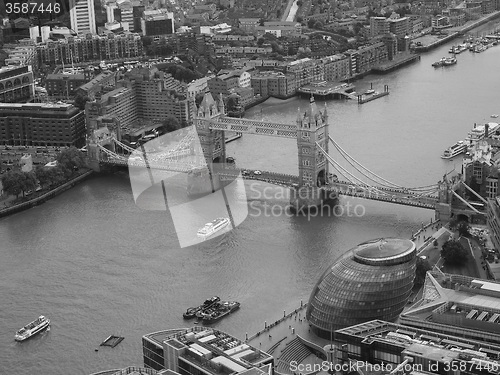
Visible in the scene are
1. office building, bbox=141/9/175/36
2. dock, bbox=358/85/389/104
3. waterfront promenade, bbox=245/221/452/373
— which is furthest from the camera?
office building, bbox=141/9/175/36

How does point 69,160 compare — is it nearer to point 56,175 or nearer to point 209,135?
point 56,175

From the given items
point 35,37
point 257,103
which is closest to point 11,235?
point 257,103

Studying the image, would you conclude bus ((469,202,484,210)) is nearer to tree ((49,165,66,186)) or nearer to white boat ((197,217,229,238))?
white boat ((197,217,229,238))

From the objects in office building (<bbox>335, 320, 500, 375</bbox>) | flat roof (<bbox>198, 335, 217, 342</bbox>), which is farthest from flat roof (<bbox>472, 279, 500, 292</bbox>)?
flat roof (<bbox>198, 335, 217, 342</bbox>)

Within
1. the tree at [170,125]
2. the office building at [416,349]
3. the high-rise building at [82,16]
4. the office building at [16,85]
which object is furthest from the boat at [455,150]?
the high-rise building at [82,16]

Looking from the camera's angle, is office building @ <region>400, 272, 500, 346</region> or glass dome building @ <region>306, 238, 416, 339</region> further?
glass dome building @ <region>306, 238, 416, 339</region>

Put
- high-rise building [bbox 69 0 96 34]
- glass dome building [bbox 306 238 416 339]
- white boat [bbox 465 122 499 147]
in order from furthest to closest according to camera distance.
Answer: high-rise building [bbox 69 0 96 34], white boat [bbox 465 122 499 147], glass dome building [bbox 306 238 416 339]

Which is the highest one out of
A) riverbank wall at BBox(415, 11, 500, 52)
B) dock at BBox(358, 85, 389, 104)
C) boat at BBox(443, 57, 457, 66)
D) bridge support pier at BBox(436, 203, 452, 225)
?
riverbank wall at BBox(415, 11, 500, 52)

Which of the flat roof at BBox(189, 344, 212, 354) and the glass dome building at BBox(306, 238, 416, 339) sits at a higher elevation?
the flat roof at BBox(189, 344, 212, 354)
